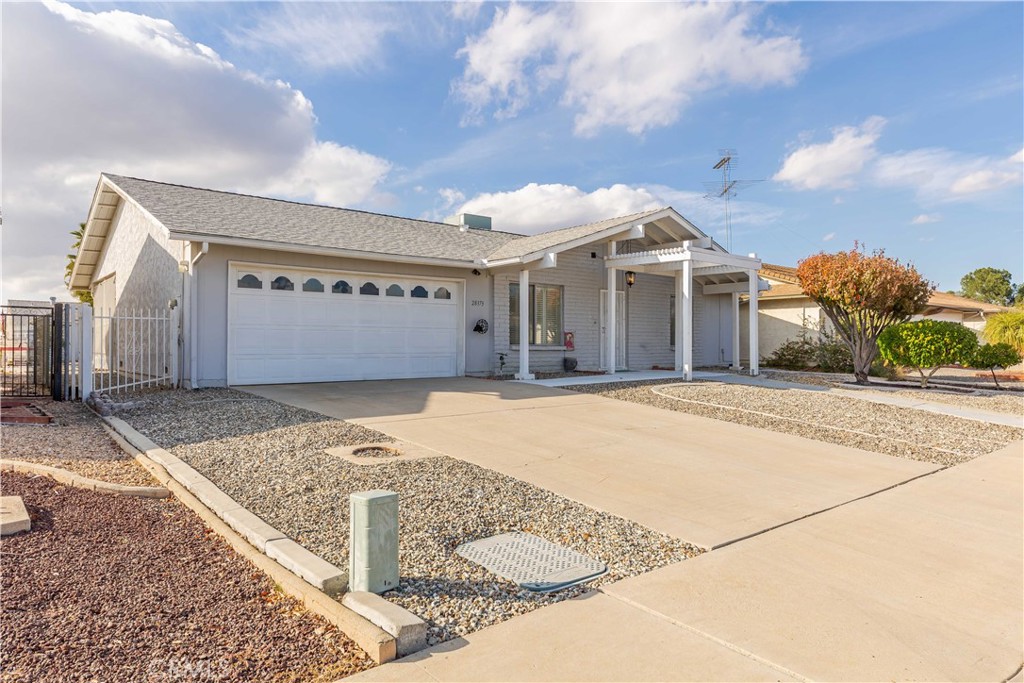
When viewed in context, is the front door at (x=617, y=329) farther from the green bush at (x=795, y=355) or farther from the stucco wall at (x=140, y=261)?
the stucco wall at (x=140, y=261)

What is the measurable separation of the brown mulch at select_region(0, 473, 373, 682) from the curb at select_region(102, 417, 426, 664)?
6cm

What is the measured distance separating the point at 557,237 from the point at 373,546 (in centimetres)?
1313

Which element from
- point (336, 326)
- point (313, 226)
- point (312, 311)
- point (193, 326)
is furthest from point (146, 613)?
point (313, 226)

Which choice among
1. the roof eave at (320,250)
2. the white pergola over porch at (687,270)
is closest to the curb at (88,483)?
the roof eave at (320,250)

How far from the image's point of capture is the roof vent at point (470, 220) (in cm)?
1961

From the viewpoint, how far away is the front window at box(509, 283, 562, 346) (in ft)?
52.3

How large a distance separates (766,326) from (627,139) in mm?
8330

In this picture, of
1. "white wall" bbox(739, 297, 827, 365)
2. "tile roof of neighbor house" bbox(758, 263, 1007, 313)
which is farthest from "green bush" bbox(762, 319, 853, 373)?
"tile roof of neighbor house" bbox(758, 263, 1007, 313)

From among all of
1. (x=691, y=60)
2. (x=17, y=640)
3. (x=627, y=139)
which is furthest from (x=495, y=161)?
(x=17, y=640)

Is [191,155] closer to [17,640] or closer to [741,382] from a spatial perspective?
[741,382]

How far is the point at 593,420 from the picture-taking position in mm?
8984

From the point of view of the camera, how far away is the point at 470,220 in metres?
19.8

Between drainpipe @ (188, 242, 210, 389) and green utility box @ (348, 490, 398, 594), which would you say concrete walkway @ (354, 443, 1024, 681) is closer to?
→ green utility box @ (348, 490, 398, 594)

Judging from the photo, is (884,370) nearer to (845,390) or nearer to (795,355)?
(795,355)
